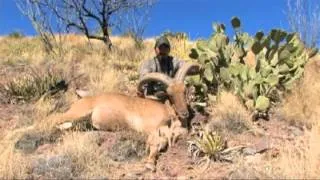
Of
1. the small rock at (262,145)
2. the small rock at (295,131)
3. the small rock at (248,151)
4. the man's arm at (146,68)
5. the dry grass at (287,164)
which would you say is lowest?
the dry grass at (287,164)

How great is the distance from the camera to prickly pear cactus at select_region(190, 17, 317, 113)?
38.2 feet

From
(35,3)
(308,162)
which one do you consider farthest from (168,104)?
(35,3)

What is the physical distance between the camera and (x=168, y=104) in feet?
34.5

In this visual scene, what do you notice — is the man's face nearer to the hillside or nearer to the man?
the man

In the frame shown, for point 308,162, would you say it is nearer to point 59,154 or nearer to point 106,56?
point 59,154

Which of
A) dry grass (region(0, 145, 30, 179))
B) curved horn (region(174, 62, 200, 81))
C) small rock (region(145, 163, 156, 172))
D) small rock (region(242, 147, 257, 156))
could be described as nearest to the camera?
dry grass (region(0, 145, 30, 179))

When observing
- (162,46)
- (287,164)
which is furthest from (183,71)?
(287,164)

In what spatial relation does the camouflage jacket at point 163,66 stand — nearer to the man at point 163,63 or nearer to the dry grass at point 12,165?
the man at point 163,63

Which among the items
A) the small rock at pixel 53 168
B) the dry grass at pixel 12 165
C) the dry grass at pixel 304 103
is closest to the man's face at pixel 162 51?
the dry grass at pixel 304 103

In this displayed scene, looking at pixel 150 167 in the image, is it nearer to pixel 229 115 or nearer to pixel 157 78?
pixel 157 78

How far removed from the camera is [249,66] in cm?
1224

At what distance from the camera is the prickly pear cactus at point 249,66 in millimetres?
11656

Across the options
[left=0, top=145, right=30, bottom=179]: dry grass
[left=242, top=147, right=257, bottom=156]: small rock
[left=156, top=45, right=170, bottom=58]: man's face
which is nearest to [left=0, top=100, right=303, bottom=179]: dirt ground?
[left=242, top=147, right=257, bottom=156]: small rock

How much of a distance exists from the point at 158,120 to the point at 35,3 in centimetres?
1196
